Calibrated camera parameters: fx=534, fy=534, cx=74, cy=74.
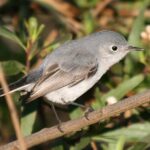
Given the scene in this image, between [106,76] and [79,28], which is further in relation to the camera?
[79,28]

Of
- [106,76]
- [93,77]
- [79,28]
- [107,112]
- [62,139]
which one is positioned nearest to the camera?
[107,112]

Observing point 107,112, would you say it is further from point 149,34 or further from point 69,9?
point 69,9

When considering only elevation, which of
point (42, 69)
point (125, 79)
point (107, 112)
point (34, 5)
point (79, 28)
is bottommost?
point (107, 112)

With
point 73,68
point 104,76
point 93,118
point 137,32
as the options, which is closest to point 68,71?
point 73,68

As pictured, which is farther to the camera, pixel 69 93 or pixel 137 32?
pixel 137 32

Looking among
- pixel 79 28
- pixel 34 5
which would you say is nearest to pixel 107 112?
pixel 79 28

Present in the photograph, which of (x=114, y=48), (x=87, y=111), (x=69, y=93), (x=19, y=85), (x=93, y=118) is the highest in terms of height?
(x=114, y=48)

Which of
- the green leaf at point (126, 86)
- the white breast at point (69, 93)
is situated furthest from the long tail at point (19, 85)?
the green leaf at point (126, 86)

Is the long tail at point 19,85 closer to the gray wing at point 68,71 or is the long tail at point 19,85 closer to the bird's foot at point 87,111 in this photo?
the gray wing at point 68,71

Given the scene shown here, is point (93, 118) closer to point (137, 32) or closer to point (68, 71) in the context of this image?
point (68, 71)
